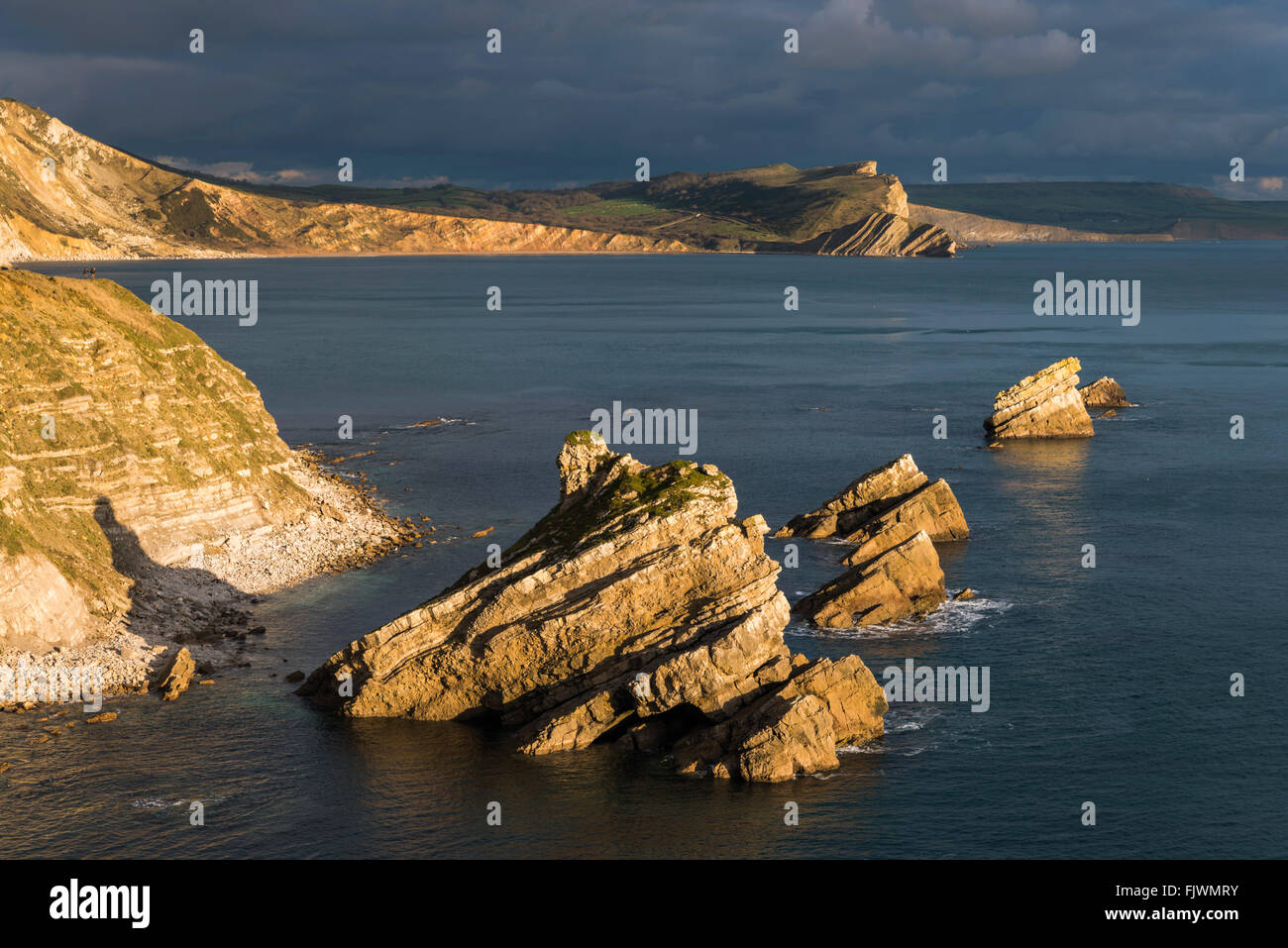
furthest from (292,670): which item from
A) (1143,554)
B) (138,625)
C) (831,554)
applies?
(1143,554)

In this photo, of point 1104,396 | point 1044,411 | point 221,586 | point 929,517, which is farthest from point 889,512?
point 1104,396

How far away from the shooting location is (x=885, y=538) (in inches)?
3093

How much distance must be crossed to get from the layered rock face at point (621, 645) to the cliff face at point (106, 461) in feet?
50.4

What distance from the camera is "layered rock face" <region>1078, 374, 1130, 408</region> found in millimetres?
139125

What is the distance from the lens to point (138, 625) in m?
63.6

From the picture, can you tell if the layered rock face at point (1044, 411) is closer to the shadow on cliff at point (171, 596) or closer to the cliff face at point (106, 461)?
the cliff face at point (106, 461)

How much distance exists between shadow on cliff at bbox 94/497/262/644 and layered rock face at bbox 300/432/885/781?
10865 millimetres

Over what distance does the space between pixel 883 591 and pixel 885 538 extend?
10492 millimetres

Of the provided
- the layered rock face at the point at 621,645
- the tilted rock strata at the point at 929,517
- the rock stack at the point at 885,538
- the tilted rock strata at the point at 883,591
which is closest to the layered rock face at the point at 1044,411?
the rock stack at the point at 885,538

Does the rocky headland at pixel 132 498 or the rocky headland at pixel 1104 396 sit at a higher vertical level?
the rocky headland at pixel 1104 396

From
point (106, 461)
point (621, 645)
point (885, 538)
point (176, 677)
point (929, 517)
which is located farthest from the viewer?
point (929, 517)

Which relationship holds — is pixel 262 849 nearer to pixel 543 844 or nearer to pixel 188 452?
pixel 543 844

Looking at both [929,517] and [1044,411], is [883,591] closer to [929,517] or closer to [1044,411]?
[929,517]

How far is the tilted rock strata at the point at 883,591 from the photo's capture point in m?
67.5
